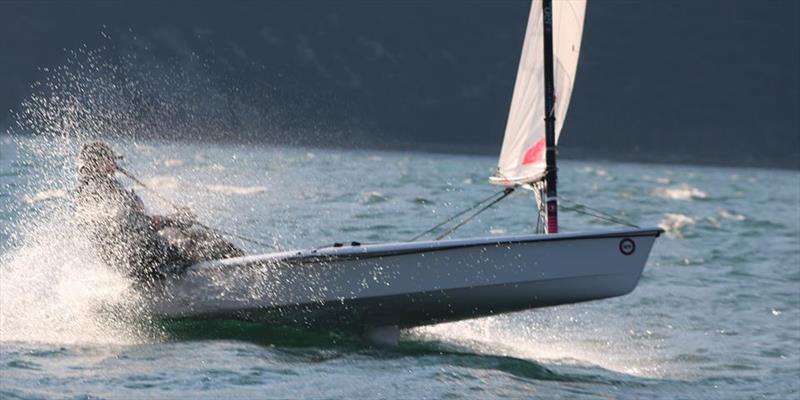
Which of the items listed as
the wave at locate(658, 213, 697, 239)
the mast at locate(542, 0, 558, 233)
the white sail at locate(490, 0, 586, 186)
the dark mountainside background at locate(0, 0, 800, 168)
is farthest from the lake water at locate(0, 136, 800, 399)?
the dark mountainside background at locate(0, 0, 800, 168)

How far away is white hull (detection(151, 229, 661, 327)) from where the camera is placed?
14070 millimetres

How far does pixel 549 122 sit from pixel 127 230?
4.37 m

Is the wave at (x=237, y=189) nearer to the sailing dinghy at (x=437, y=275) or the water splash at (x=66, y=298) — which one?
the water splash at (x=66, y=298)

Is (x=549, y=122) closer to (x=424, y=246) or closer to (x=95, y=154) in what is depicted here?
(x=424, y=246)

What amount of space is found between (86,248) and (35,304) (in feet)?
2.58

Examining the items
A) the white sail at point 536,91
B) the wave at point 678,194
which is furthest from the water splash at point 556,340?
the wave at point 678,194

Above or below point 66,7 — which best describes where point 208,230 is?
below

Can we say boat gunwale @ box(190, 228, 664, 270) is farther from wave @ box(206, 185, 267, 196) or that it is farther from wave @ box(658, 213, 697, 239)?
wave @ box(206, 185, 267, 196)

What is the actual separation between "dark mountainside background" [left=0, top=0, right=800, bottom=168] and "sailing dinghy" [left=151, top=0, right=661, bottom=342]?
91.3m

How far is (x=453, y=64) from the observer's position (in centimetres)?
13925

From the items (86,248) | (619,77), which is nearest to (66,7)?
(619,77)

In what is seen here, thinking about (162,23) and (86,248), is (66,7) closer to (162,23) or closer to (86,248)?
(162,23)

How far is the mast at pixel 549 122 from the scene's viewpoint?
1478 centimetres

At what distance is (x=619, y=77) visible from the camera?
139250mm
